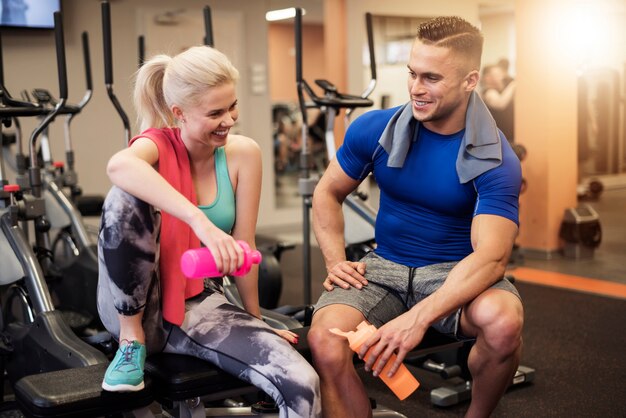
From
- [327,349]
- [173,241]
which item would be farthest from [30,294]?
[327,349]

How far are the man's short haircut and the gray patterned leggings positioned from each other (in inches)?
35.1

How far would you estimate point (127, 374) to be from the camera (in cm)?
169

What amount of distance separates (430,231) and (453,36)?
55 centimetres

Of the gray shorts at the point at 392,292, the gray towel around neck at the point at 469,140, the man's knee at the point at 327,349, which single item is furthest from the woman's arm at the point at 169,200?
the gray towel around neck at the point at 469,140

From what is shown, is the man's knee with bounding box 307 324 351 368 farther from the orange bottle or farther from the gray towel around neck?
the gray towel around neck

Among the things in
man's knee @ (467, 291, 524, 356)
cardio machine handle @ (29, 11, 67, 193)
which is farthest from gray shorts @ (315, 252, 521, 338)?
cardio machine handle @ (29, 11, 67, 193)

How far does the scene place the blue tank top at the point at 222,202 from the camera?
1947 mm

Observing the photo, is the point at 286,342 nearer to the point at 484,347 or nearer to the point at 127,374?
the point at 127,374

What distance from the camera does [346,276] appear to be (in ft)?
7.08

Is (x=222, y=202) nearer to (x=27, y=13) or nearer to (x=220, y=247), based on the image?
(x=220, y=247)

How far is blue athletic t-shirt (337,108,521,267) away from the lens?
2.00m

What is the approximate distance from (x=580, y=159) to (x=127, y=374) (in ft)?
28.7

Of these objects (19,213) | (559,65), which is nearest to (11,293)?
(19,213)

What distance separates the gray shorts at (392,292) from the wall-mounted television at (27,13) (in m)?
4.38
